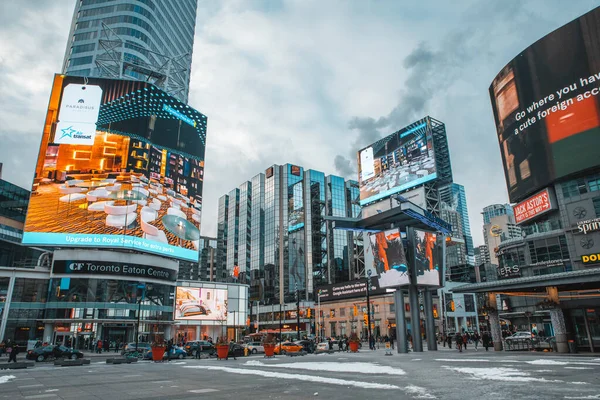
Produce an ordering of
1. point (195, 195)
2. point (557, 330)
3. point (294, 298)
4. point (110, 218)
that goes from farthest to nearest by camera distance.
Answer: point (294, 298) < point (195, 195) < point (110, 218) < point (557, 330)

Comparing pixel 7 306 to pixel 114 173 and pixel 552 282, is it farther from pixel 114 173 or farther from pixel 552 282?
pixel 552 282

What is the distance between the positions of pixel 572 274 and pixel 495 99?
37296mm

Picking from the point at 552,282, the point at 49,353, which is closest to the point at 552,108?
the point at 552,282

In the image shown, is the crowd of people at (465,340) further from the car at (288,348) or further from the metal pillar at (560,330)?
the car at (288,348)

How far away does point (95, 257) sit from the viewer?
58.4 metres

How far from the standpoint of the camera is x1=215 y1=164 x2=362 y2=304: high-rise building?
5153 inches

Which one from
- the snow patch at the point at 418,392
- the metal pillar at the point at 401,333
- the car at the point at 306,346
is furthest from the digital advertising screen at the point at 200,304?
the snow patch at the point at 418,392

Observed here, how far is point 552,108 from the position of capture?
47531 mm

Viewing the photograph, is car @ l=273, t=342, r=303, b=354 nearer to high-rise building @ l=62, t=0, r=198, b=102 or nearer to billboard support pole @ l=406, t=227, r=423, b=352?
billboard support pole @ l=406, t=227, r=423, b=352

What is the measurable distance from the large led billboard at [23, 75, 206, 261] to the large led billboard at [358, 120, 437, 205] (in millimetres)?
43726

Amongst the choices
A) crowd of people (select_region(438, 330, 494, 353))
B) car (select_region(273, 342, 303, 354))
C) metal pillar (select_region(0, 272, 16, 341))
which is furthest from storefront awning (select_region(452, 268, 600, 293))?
metal pillar (select_region(0, 272, 16, 341))

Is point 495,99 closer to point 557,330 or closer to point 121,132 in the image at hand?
point 557,330

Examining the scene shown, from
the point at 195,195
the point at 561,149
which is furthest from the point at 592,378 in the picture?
the point at 195,195

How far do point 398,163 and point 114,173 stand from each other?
59.1 metres
